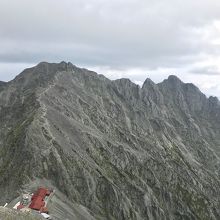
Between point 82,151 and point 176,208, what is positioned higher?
point 82,151

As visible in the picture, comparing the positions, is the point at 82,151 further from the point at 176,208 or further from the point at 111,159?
the point at 176,208

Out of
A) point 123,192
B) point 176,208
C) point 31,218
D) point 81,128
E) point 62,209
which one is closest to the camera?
point 31,218

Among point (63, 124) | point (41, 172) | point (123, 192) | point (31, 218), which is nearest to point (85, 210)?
point (41, 172)

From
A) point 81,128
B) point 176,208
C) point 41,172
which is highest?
point 81,128

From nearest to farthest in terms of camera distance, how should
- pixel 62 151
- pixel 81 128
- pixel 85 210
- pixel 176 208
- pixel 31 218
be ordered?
pixel 31 218 → pixel 85 210 → pixel 62 151 → pixel 81 128 → pixel 176 208

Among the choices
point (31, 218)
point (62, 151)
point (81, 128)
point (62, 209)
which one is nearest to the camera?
point (31, 218)

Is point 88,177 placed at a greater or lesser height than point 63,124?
lesser

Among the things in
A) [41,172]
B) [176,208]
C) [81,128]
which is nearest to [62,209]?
[41,172]

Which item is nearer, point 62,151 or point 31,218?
point 31,218

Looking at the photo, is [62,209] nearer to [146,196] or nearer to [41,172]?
[41,172]
